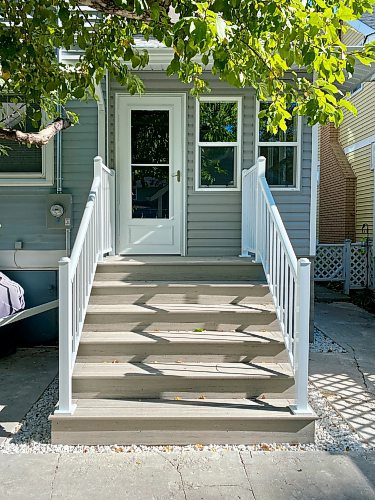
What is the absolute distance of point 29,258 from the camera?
613cm

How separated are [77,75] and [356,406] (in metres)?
3.79

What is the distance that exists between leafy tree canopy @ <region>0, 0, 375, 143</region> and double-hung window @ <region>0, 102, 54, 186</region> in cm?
155

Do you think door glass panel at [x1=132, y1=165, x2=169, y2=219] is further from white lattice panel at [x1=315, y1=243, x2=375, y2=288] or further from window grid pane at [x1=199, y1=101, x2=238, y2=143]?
white lattice panel at [x1=315, y1=243, x2=375, y2=288]

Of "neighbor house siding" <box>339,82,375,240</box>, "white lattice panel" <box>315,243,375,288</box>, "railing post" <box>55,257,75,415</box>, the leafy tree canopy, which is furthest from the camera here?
"neighbor house siding" <box>339,82,375,240</box>

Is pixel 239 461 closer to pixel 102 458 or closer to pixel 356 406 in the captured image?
pixel 102 458

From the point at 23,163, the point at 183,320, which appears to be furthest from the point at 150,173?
the point at 183,320

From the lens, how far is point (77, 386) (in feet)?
12.0

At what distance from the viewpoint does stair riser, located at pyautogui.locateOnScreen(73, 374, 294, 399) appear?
365cm

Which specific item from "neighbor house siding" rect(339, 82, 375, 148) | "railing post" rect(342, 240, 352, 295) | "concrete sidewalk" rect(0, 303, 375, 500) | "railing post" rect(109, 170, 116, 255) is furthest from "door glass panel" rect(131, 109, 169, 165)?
"neighbor house siding" rect(339, 82, 375, 148)

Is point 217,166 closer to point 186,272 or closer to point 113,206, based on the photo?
point 113,206

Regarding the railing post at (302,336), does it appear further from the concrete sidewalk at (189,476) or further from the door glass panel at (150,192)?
the door glass panel at (150,192)

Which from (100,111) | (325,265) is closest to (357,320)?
(325,265)

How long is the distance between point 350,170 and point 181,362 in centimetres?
1053

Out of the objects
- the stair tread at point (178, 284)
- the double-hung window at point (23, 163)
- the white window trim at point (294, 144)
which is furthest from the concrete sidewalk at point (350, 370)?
the double-hung window at point (23, 163)
